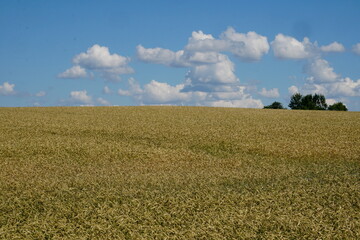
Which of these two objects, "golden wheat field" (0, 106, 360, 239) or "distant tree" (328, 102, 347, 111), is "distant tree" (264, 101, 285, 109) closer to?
"distant tree" (328, 102, 347, 111)

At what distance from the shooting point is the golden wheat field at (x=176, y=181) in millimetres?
7422

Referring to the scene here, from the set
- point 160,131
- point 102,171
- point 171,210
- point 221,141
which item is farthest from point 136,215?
point 160,131

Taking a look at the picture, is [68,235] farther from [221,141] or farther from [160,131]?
[160,131]

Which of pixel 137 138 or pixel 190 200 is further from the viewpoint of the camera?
pixel 137 138

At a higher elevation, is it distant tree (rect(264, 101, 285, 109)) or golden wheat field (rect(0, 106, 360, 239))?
distant tree (rect(264, 101, 285, 109))

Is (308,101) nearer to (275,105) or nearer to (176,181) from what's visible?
(275,105)

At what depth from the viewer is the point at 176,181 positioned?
36.6 feet

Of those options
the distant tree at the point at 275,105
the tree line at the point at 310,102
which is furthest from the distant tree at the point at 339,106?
the distant tree at the point at 275,105

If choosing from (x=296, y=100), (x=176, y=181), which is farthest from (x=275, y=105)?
(x=176, y=181)

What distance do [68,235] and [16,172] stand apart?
632 centimetres

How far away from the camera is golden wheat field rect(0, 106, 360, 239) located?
742cm

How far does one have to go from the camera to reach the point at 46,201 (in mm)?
8945

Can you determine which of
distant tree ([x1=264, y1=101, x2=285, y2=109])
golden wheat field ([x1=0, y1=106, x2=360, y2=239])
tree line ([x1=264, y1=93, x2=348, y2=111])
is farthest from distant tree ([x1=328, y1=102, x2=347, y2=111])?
golden wheat field ([x1=0, y1=106, x2=360, y2=239])

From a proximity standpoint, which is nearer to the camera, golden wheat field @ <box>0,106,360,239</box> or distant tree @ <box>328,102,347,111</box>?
golden wheat field @ <box>0,106,360,239</box>
